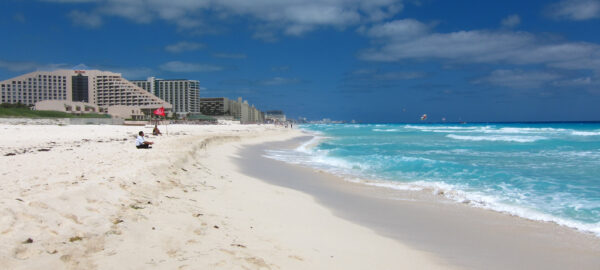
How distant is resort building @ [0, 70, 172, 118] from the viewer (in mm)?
94750

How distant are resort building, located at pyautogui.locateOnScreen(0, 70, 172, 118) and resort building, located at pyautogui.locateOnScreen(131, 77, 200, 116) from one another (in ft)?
145

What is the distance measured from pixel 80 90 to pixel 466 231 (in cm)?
12143

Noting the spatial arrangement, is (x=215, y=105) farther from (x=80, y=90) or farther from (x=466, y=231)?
(x=466, y=231)

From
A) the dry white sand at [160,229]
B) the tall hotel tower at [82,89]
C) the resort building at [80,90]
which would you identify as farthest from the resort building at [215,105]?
the dry white sand at [160,229]

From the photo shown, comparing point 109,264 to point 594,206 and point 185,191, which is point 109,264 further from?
point 594,206

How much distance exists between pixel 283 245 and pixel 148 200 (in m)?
2.25

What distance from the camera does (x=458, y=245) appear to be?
16.1 feet

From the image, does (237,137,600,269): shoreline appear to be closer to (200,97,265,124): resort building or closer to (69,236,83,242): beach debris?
(69,236,83,242): beach debris

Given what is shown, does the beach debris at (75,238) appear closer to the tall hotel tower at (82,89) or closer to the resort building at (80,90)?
the resort building at (80,90)

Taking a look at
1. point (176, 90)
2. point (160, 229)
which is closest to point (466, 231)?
point (160, 229)

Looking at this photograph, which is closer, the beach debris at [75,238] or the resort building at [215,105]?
the beach debris at [75,238]

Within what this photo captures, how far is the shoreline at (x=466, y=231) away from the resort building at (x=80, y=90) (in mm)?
93579

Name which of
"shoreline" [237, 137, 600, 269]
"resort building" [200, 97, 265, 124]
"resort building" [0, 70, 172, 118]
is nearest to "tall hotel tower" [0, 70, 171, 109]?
"resort building" [0, 70, 172, 118]

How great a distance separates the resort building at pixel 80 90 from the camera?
94.8m
